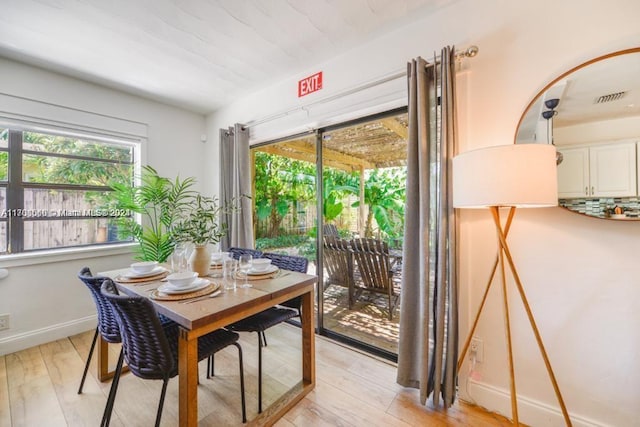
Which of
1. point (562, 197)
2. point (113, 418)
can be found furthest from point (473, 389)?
point (113, 418)

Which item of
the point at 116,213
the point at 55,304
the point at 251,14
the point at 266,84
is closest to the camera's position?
the point at 251,14

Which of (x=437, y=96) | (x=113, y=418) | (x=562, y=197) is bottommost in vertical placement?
(x=113, y=418)

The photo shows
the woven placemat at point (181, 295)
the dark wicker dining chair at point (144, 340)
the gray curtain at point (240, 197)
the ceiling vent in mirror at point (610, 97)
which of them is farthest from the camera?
the gray curtain at point (240, 197)

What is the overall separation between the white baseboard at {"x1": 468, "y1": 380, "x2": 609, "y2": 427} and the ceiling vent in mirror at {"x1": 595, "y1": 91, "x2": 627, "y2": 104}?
5.39 feet

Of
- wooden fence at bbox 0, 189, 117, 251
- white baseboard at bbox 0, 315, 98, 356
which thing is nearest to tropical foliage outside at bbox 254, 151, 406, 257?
wooden fence at bbox 0, 189, 117, 251

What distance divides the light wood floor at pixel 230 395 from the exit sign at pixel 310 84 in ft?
7.90

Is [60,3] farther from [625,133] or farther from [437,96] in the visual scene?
[625,133]

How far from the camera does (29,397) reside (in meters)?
1.72

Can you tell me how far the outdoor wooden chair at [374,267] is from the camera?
2.53m

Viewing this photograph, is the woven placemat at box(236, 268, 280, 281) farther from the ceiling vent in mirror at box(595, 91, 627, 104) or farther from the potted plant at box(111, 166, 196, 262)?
the ceiling vent in mirror at box(595, 91, 627, 104)

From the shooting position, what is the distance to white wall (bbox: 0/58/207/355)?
2.31 meters

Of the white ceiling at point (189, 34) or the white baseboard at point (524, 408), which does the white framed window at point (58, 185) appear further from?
the white baseboard at point (524, 408)

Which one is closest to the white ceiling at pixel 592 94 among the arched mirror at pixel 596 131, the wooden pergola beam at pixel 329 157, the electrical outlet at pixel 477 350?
the arched mirror at pixel 596 131

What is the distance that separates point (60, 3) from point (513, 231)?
10.5 ft
